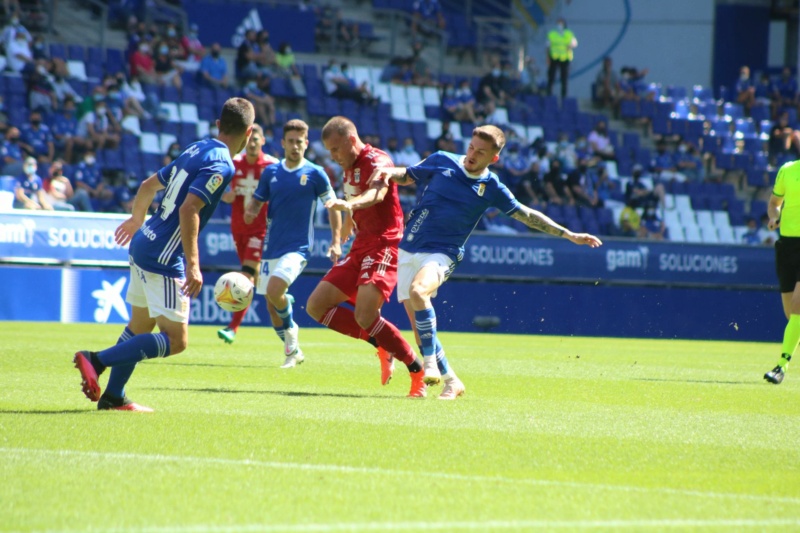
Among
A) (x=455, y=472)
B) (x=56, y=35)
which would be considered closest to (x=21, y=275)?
(x=56, y=35)

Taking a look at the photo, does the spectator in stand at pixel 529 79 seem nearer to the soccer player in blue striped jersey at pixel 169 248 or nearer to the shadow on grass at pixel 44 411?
the soccer player in blue striped jersey at pixel 169 248

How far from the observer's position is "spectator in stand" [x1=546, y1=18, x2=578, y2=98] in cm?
3130

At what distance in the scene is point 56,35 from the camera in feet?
88.6

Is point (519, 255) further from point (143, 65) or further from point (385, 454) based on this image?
point (385, 454)

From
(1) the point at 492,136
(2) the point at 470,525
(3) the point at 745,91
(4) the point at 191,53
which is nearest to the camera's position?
(2) the point at 470,525

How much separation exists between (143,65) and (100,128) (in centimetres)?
271

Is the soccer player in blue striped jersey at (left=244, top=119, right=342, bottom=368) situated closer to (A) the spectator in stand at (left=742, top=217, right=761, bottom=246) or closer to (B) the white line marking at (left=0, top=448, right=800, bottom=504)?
(B) the white line marking at (left=0, top=448, right=800, bottom=504)

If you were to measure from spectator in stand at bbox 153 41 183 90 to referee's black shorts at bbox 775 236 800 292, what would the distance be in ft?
53.1

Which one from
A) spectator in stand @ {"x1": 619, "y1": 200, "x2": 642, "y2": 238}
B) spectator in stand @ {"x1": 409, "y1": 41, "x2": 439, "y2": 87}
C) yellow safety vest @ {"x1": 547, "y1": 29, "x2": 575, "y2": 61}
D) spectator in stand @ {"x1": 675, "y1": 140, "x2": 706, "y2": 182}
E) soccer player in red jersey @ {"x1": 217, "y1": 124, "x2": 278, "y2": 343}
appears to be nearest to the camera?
soccer player in red jersey @ {"x1": 217, "y1": 124, "x2": 278, "y2": 343}

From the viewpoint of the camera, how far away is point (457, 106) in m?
28.7

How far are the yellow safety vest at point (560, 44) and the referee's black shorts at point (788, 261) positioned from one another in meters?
19.8

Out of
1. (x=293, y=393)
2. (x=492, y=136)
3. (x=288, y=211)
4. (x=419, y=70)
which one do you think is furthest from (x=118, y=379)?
(x=419, y=70)

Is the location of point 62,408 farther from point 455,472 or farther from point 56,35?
point 56,35

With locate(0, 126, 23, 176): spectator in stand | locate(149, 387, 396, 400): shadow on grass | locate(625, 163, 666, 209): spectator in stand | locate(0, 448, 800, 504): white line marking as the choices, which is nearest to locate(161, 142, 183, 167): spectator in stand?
locate(0, 126, 23, 176): spectator in stand
